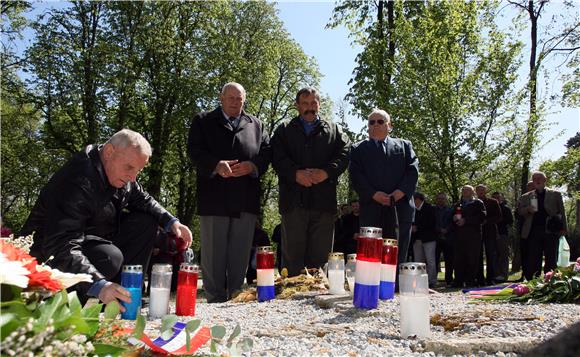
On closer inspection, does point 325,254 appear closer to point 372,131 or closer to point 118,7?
point 372,131

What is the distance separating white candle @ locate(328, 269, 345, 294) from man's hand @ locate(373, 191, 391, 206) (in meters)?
1.04

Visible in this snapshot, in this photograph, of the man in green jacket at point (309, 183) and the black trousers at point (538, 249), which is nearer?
the man in green jacket at point (309, 183)

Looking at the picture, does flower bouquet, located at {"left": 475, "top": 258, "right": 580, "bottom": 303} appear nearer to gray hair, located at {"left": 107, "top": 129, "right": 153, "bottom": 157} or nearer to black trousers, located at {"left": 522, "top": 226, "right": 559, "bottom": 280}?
gray hair, located at {"left": 107, "top": 129, "right": 153, "bottom": 157}

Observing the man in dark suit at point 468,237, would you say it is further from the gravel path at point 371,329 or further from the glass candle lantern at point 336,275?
the glass candle lantern at point 336,275

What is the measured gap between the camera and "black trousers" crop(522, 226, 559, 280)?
10.1 m

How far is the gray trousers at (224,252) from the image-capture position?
618cm

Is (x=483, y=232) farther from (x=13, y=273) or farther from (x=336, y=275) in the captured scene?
(x=13, y=273)

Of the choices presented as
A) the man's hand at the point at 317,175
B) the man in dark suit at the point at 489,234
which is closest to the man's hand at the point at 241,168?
the man's hand at the point at 317,175

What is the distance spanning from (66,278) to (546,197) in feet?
32.3

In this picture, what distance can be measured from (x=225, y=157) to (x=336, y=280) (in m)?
1.98

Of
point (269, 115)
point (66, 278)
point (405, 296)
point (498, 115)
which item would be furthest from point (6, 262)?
point (269, 115)

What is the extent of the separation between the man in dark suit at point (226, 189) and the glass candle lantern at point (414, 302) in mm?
2982

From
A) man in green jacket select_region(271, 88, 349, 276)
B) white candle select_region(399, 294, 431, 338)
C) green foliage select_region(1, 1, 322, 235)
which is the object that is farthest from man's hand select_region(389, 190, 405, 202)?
green foliage select_region(1, 1, 322, 235)

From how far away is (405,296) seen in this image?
351cm
